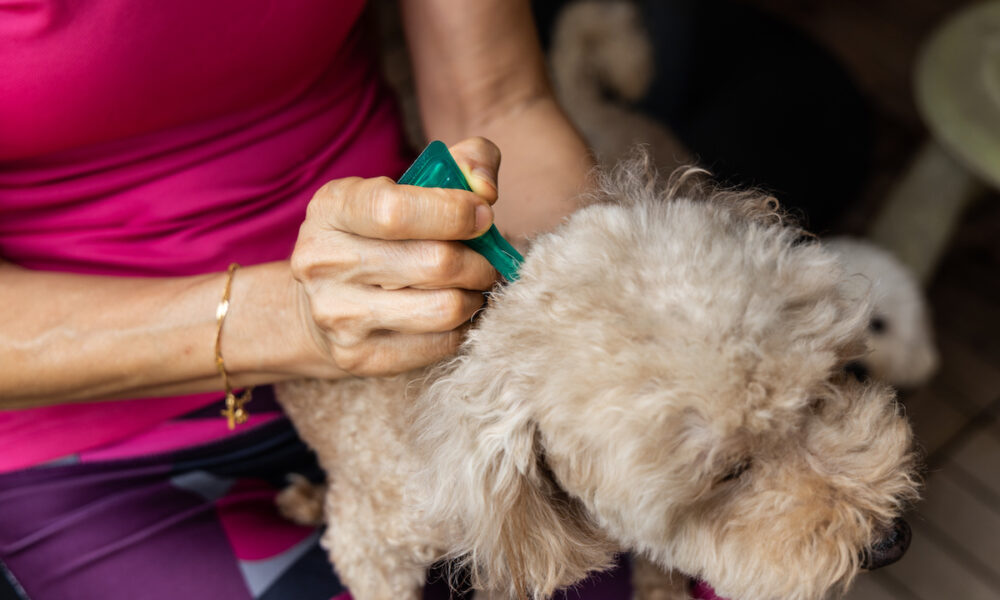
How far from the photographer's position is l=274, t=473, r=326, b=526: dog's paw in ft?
3.27

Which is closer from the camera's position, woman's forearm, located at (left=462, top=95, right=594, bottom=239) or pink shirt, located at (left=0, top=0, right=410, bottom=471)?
pink shirt, located at (left=0, top=0, right=410, bottom=471)

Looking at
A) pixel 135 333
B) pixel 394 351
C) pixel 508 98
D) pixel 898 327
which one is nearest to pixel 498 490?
pixel 394 351

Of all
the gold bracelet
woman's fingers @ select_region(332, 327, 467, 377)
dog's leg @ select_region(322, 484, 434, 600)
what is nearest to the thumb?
woman's fingers @ select_region(332, 327, 467, 377)

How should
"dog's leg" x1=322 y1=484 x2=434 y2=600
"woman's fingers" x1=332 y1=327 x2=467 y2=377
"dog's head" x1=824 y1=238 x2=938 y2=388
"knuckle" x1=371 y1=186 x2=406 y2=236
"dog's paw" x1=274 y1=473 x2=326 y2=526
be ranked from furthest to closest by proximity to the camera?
1. "dog's head" x1=824 y1=238 x2=938 y2=388
2. "dog's paw" x1=274 y1=473 x2=326 y2=526
3. "dog's leg" x1=322 y1=484 x2=434 y2=600
4. "woman's fingers" x1=332 y1=327 x2=467 y2=377
5. "knuckle" x1=371 y1=186 x2=406 y2=236

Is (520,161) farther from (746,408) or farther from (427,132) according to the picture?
(746,408)

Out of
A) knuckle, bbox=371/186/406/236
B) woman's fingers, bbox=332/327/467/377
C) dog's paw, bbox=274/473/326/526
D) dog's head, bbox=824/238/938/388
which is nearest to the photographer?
knuckle, bbox=371/186/406/236

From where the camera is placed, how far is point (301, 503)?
100 cm

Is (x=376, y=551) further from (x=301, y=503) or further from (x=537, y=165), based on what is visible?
(x=537, y=165)

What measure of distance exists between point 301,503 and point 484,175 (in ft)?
1.80

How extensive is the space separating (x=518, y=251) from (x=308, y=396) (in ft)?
1.06

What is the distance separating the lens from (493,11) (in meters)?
0.95

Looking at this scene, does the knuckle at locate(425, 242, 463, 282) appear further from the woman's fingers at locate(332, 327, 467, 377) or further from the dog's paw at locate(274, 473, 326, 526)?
the dog's paw at locate(274, 473, 326, 526)

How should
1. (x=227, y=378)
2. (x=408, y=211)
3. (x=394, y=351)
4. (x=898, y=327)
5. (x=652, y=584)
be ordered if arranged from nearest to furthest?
(x=408, y=211) → (x=394, y=351) → (x=227, y=378) → (x=652, y=584) → (x=898, y=327)

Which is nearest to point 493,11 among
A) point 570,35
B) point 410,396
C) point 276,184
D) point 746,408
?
point 276,184
